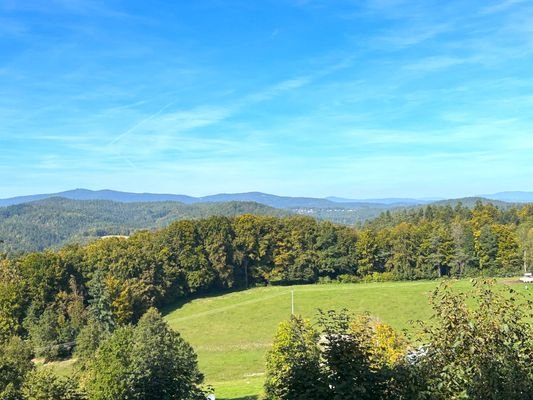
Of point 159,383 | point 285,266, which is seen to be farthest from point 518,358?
point 285,266

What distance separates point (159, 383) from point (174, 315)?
42.8m

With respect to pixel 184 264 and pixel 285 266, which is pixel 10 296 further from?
pixel 285 266

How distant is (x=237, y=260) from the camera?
66.0 metres

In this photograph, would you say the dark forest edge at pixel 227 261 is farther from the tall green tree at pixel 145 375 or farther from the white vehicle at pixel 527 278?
the tall green tree at pixel 145 375

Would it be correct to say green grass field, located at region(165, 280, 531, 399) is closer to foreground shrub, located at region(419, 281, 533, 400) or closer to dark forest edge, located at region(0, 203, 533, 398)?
dark forest edge, located at region(0, 203, 533, 398)

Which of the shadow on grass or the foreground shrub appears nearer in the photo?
the foreground shrub

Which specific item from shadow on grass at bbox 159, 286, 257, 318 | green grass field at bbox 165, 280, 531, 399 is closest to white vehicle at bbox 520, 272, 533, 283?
green grass field at bbox 165, 280, 531, 399

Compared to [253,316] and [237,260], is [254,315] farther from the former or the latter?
[237,260]

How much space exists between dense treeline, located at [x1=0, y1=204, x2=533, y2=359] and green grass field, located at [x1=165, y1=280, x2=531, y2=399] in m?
3.95

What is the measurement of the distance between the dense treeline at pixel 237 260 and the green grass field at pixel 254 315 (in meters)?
3.95

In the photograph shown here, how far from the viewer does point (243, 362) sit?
35.1 meters

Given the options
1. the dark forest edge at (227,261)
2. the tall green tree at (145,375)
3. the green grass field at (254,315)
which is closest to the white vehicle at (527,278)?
the green grass field at (254,315)

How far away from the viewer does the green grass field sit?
3322cm

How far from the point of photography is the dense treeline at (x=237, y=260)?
4953 cm
